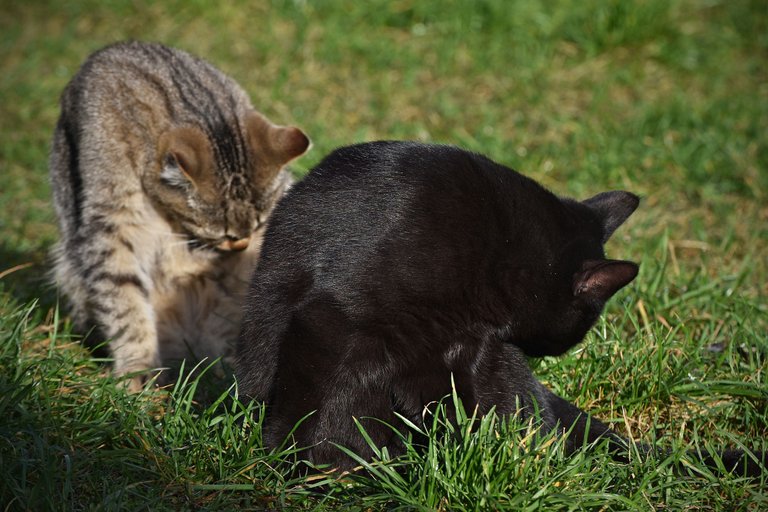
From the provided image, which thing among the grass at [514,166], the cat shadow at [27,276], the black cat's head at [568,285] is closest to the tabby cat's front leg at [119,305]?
the grass at [514,166]

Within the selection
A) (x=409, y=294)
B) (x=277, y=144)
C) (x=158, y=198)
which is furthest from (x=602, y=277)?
(x=158, y=198)

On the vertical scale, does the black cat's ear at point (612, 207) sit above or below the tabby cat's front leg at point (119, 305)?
above

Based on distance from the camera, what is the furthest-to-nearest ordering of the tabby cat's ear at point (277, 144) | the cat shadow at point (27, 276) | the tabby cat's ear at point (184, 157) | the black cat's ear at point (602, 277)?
the cat shadow at point (27, 276)
the tabby cat's ear at point (277, 144)
the tabby cat's ear at point (184, 157)
the black cat's ear at point (602, 277)

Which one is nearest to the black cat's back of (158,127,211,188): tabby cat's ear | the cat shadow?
(158,127,211,188): tabby cat's ear

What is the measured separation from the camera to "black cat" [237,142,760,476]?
8.84 feet

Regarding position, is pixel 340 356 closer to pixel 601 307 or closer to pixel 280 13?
pixel 601 307

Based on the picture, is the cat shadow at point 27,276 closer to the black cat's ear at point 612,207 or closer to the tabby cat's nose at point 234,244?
the tabby cat's nose at point 234,244

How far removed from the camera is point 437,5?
23.1 ft

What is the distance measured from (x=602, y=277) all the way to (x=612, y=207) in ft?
1.61

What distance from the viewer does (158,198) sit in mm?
3918

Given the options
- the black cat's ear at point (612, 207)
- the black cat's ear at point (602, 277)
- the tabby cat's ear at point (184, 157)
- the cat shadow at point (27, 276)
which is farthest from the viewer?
the cat shadow at point (27, 276)

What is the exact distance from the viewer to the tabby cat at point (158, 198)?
3820 mm

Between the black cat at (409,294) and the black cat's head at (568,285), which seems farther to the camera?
the black cat's head at (568,285)

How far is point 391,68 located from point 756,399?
4250 mm
